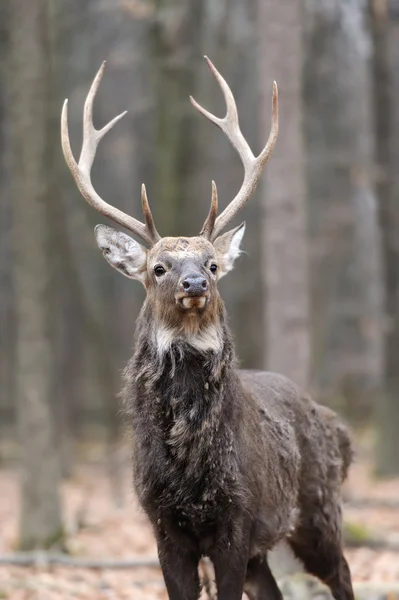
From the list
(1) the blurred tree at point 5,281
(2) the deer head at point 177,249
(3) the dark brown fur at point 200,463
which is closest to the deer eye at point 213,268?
(2) the deer head at point 177,249

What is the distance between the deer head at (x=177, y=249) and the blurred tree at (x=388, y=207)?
29.5 ft

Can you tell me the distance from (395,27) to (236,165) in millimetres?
6715

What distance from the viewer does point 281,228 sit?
30.6ft

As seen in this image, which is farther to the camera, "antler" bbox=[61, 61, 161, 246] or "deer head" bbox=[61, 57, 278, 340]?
"antler" bbox=[61, 61, 161, 246]

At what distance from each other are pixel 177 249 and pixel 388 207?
34.4 ft

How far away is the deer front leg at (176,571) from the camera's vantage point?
605cm

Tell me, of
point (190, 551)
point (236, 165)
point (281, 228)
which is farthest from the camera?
point (236, 165)

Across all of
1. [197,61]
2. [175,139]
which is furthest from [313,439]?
[197,61]

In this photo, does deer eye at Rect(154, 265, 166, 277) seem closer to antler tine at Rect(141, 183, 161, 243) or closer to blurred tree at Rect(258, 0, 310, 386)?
antler tine at Rect(141, 183, 161, 243)

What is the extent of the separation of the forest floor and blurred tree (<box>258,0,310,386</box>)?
6.40ft

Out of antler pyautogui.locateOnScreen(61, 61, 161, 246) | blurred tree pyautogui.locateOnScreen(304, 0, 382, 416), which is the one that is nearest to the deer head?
antler pyautogui.locateOnScreen(61, 61, 161, 246)

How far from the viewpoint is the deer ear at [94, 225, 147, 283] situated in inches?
265

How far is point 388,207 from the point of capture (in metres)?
16.3

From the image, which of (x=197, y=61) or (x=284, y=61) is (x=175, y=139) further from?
(x=284, y=61)
